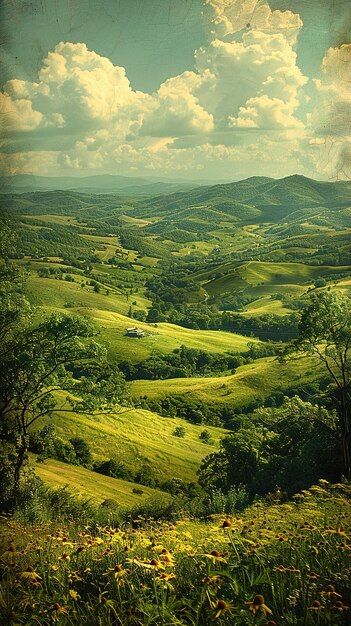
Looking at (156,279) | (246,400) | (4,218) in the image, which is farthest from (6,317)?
(156,279)

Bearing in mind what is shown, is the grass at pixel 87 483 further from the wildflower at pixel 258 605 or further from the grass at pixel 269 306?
the grass at pixel 269 306

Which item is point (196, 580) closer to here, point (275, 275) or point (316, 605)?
point (316, 605)

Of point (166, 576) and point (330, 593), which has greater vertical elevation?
point (330, 593)

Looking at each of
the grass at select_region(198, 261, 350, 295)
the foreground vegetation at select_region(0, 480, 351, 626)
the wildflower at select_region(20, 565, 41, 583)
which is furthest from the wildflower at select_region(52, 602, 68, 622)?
the grass at select_region(198, 261, 350, 295)

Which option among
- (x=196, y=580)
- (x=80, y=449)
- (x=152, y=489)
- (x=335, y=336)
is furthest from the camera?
(x=152, y=489)

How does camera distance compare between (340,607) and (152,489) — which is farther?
(152,489)

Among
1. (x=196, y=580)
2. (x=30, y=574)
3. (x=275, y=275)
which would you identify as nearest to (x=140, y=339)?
(x=275, y=275)

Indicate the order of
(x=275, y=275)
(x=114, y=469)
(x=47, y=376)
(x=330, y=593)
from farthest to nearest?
(x=275, y=275) < (x=114, y=469) < (x=47, y=376) < (x=330, y=593)

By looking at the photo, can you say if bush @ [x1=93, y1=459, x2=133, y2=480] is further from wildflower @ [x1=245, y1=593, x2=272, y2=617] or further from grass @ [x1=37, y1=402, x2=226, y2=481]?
wildflower @ [x1=245, y1=593, x2=272, y2=617]
